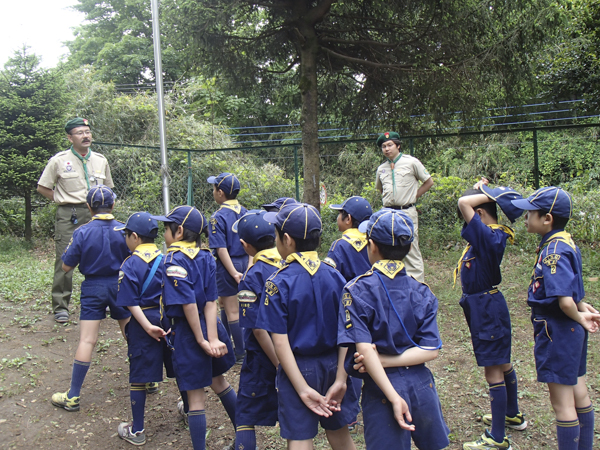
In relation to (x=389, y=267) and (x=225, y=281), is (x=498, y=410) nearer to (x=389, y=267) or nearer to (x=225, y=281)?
(x=389, y=267)

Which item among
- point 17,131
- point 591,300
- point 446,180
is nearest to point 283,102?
point 446,180

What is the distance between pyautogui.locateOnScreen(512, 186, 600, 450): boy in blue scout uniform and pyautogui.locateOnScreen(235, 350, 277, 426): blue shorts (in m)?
1.68

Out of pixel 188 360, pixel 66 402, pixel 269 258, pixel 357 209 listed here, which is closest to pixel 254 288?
pixel 269 258

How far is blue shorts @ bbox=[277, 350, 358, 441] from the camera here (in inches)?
96.6

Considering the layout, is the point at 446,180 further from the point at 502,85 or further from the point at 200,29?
the point at 200,29

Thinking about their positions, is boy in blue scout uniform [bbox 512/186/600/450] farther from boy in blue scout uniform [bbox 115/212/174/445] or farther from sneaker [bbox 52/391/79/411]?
sneaker [bbox 52/391/79/411]

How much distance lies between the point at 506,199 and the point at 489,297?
71 centimetres

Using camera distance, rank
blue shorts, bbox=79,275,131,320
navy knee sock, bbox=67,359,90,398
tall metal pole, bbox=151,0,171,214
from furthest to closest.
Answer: tall metal pole, bbox=151,0,171,214
blue shorts, bbox=79,275,131,320
navy knee sock, bbox=67,359,90,398

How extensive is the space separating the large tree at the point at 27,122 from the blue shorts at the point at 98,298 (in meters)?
6.15

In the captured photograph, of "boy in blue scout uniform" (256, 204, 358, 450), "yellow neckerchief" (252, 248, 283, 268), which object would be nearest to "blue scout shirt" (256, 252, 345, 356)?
"boy in blue scout uniform" (256, 204, 358, 450)

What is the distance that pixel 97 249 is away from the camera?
13.5ft

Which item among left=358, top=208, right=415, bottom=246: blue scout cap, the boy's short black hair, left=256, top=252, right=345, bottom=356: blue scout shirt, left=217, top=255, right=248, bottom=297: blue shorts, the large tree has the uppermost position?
the large tree

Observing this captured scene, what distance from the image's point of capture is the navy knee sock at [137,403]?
3.51 m

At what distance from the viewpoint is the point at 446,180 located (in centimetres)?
881
